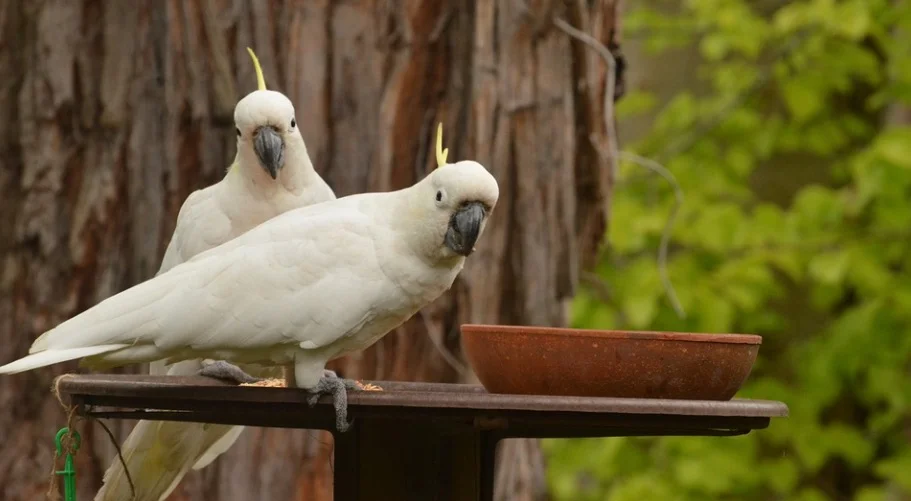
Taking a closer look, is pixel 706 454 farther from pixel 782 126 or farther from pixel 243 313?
pixel 243 313

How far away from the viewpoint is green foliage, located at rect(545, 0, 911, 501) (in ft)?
19.6

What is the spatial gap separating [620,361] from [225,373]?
0.92 m

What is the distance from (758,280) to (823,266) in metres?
0.32

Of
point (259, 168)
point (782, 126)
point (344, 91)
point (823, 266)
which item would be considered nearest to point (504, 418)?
point (259, 168)

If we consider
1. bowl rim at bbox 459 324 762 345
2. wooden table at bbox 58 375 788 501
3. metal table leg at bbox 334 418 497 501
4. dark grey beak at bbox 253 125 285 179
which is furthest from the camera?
dark grey beak at bbox 253 125 285 179

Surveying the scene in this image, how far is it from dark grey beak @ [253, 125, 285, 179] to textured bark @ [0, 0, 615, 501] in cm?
97

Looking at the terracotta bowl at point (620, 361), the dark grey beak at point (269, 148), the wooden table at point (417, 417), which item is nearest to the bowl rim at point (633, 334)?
the terracotta bowl at point (620, 361)

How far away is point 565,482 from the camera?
21.8 ft

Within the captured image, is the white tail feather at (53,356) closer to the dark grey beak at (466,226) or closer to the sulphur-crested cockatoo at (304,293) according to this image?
the sulphur-crested cockatoo at (304,293)

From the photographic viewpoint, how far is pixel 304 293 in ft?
7.15

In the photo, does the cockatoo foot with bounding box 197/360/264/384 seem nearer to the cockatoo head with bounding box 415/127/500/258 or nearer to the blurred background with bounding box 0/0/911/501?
the cockatoo head with bounding box 415/127/500/258

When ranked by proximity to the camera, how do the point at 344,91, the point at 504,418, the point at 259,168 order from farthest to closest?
1. the point at 344,91
2. the point at 259,168
3. the point at 504,418

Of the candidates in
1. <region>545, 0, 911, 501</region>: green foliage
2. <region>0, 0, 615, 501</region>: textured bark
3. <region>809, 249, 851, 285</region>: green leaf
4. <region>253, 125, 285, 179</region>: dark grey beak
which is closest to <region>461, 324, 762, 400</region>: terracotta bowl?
<region>253, 125, 285, 179</region>: dark grey beak

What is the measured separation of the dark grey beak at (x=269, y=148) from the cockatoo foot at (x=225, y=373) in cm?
42
